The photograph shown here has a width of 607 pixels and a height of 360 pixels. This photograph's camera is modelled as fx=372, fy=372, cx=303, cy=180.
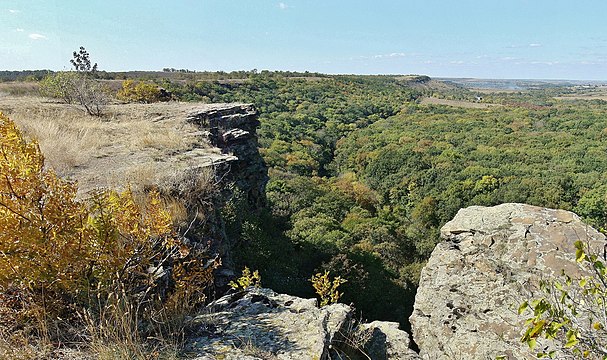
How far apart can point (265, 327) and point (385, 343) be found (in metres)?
2.39

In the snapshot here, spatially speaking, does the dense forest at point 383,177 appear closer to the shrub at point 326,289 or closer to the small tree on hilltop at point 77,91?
the shrub at point 326,289

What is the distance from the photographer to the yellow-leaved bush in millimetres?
3115

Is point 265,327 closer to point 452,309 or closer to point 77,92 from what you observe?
point 452,309

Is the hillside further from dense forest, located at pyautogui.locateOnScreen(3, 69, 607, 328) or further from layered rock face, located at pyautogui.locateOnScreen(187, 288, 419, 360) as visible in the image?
layered rock face, located at pyautogui.locateOnScreen(187, 288, 419, 360)

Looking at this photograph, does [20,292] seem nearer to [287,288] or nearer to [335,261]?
[287,288]

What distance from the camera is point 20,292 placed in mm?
3221

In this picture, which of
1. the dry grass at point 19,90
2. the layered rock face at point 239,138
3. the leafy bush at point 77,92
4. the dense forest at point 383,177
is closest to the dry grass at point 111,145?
the layered rock face at point 239,138

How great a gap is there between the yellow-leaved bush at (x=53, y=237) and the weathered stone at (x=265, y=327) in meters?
0.81

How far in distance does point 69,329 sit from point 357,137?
51.3 meters

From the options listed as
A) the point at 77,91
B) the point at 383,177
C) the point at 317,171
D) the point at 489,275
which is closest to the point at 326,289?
→ the point at 489,275

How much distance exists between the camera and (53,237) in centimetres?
323

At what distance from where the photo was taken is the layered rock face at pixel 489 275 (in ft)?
17.9

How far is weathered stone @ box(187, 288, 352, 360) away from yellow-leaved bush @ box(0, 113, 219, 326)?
0.81 meters

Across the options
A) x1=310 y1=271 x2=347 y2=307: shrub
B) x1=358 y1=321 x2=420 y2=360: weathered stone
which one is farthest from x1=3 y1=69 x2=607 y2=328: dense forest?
x1=358 y1=321 x2=420 y2=360: weathered stone
